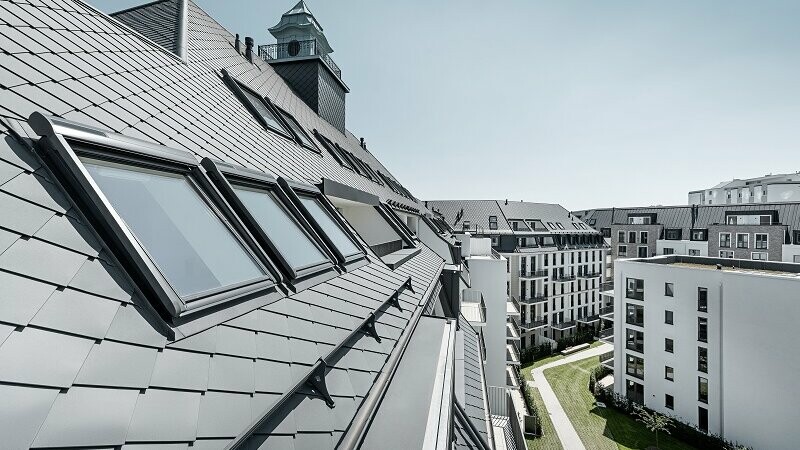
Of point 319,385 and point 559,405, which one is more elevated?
point 319,385

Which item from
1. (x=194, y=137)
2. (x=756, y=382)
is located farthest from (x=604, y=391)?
(x=194, y=137)

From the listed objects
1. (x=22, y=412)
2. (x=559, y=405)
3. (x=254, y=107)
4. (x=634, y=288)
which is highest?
(x=254, y=107)

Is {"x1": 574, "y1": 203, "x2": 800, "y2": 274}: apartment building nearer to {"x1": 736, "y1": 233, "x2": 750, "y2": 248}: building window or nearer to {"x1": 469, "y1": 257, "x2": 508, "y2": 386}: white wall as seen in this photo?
{"x1": 736, "y1": 233, "x2": 750, "y2": 248}: building window

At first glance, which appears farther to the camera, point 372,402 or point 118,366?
point 372,402

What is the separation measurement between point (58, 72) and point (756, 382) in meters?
36.4

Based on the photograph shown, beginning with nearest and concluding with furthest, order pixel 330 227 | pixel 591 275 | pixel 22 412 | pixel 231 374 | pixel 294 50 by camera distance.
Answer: pixel 22 412 → pixel 231 374 → pixel 330 227 → pixel 294 50 → pixel 591 275

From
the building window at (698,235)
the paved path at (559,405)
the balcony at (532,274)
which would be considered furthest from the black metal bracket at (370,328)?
the building window at (698,235)

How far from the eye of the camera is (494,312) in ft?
76.0

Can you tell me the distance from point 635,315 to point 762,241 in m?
27.5

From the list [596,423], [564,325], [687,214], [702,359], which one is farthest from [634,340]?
[687,214]

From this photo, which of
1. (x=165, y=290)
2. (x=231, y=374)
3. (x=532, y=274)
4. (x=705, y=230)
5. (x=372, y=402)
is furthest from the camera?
(x=705, y=230)

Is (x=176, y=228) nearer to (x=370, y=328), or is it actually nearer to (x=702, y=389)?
(x=370, y=328)

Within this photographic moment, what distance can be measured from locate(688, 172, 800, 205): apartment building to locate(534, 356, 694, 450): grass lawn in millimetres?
63766

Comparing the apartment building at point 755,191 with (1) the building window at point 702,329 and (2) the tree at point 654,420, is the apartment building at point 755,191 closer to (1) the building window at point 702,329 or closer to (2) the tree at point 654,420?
(1) the building window at point 702,329
